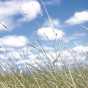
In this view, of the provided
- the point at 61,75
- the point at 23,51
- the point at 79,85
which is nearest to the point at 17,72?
the point at 23,51

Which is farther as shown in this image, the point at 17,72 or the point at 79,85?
the point at 17,72

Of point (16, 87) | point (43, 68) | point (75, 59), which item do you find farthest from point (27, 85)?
point (75, 59)

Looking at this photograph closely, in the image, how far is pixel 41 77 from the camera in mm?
4082

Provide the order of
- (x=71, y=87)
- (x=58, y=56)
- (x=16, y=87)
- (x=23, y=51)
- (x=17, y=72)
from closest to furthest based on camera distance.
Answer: (x=71, y=87), (x=58, y=56), (x=16, y=87), (x=23, y=51), (x=17, y=72)

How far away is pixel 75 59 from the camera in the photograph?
4148 mm

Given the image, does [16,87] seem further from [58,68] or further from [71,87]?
[71,87]

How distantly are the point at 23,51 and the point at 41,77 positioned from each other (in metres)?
0.74

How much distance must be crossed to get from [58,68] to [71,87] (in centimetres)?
99

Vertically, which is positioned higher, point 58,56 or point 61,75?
point 58,56

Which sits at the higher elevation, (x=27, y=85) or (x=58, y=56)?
(x=58, y=56)

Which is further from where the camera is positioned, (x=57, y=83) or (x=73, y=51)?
(x=73, y=51)

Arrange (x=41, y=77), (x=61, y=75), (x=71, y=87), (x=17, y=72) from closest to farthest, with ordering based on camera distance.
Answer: (x=71, y=87)
(x=61, y=75)
(x=41, y=77)
(x=17, y=72)

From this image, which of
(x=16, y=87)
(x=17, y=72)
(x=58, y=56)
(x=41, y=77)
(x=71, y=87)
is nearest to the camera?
(x=71, y=87)

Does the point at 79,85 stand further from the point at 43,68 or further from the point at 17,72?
the point at 17,72
